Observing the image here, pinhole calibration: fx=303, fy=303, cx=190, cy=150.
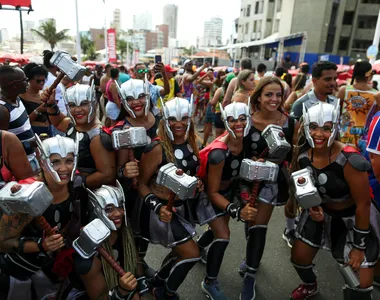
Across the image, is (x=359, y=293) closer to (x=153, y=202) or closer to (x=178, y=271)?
(x=178, y=271)

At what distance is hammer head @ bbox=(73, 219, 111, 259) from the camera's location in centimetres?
200

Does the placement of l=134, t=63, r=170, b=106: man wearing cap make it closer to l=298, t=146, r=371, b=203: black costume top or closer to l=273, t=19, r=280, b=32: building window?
l=298, t=146, r=371, b=203: black costume top

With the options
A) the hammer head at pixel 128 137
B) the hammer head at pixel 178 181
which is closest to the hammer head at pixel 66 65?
the hammer head at pixel 128 137

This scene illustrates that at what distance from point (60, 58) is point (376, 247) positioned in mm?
3199

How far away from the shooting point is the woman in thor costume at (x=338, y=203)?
2395mm

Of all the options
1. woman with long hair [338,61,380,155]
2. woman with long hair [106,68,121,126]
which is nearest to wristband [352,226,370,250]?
woman with long hair [338,61,380,155]

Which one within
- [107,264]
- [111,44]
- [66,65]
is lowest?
[107,264]

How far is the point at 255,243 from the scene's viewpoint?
293 centimetres

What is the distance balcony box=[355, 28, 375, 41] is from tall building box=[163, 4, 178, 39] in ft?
478

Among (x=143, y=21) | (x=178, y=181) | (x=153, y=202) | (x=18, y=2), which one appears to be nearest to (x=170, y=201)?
(x=153, y=202)

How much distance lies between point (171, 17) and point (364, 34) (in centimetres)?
15207

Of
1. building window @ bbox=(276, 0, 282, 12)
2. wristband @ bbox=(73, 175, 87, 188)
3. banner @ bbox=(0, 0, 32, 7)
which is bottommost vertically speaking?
wristband @ bbox=(73, 175, 87, 188)

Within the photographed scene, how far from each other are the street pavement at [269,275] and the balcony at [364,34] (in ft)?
129

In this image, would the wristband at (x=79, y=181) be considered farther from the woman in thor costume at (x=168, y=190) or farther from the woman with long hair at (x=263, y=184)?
the woman with long hair at (x=263, y=184)
